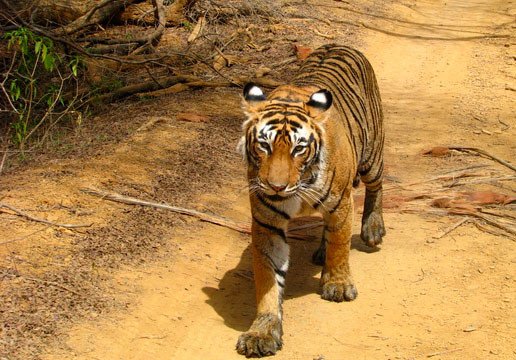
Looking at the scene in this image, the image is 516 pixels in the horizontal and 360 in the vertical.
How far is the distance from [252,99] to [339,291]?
4.49ft

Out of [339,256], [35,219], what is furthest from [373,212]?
[35,219]

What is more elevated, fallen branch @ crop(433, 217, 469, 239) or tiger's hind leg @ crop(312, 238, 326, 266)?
fallen branch @ crop(433, 217, 469, 239)

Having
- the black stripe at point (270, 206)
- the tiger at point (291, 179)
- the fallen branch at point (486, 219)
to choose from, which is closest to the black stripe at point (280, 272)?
the tiger at point (291, 179)

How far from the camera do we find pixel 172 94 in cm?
876

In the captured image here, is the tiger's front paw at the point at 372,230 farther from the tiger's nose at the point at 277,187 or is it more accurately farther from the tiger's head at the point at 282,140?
the tiger's nose at the point at 277,187

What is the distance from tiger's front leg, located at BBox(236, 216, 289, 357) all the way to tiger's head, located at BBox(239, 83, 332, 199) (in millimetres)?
314

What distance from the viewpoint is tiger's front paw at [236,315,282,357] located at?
166 inches

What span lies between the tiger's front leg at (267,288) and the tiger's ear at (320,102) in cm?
70

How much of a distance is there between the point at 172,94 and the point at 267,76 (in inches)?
58.4

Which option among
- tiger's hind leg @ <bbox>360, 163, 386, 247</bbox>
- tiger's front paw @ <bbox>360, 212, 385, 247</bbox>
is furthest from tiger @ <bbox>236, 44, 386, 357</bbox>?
tiger's front paw @ <bbox>360, 212, 385, 247</bbox>

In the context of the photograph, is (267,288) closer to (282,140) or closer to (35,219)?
(282,140)

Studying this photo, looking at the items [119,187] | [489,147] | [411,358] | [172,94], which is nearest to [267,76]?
[172,94]

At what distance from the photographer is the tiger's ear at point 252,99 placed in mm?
4564

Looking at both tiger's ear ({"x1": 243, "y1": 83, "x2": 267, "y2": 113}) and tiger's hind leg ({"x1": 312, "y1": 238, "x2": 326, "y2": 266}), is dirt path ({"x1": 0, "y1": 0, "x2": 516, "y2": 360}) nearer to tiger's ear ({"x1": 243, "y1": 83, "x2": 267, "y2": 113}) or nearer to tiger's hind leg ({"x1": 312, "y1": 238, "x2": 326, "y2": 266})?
tiger's hind leg ({"x1": 312, "y1": 238, "x2": 326, "y2": 266})
